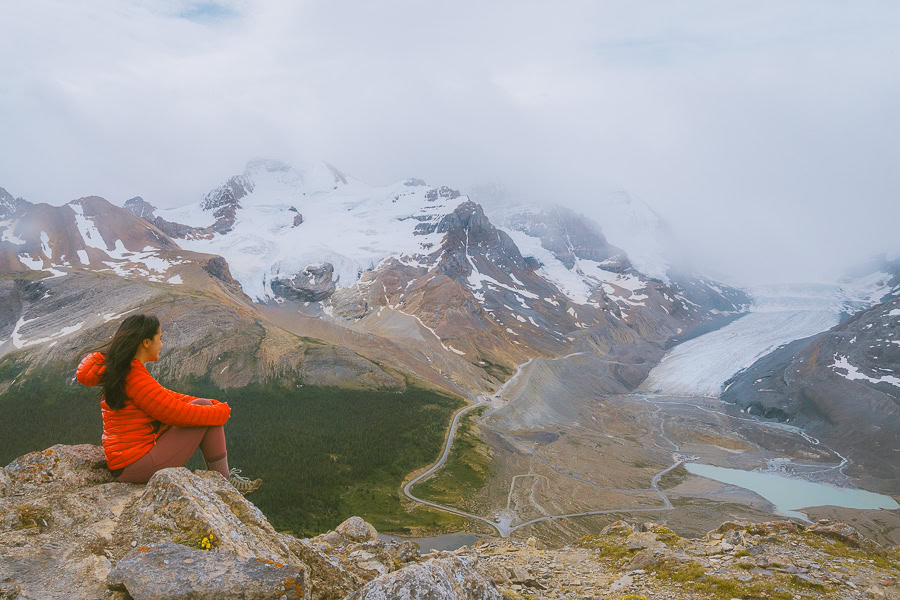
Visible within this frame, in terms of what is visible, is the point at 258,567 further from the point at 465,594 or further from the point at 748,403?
the point at 748,403

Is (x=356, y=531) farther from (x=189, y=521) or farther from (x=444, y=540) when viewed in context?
(x=444, y=540)

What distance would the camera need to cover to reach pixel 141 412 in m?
8.91

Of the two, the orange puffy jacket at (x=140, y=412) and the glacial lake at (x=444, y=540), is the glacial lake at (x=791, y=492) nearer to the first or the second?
the glacial lake at (x=444, y=540)

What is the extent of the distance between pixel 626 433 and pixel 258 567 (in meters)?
142

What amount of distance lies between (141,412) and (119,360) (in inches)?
41.4

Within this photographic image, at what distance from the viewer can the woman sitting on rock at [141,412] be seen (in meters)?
8.62

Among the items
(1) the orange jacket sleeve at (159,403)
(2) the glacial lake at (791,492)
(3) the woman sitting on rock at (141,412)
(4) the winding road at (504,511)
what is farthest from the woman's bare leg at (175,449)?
(2) the glacial lake at (791,492)

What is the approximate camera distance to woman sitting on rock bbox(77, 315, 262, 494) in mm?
8617

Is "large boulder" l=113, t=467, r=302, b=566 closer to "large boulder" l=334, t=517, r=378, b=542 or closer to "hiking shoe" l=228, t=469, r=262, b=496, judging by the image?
"hiking shoe" l=228, t=469, r=262, b=496

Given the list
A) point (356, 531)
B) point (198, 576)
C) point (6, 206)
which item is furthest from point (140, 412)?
point (6, 206)

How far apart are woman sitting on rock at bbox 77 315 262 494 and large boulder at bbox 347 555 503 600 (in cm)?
378

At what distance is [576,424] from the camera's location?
140m

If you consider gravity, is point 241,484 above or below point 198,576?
below

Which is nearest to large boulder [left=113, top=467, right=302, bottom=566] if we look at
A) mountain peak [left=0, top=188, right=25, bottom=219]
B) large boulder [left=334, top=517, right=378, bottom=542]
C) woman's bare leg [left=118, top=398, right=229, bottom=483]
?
woman's bare leg [left=118, top=398, right=229, bottom=483]
